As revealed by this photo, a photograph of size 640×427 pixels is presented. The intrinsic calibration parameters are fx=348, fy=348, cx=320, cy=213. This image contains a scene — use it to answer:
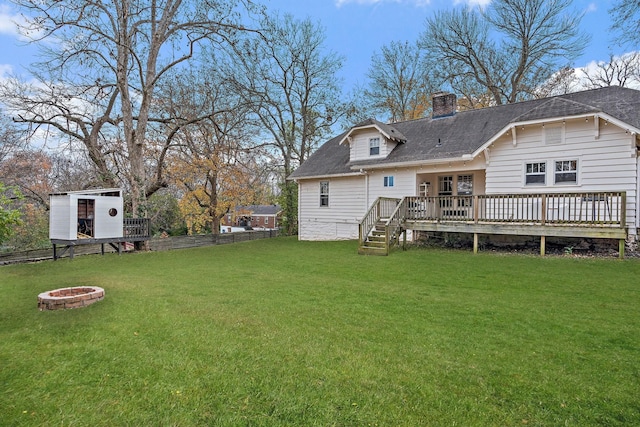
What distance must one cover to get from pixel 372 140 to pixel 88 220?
12280 millimetres

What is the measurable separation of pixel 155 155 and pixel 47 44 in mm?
7011

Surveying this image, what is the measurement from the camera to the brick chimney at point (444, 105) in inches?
648

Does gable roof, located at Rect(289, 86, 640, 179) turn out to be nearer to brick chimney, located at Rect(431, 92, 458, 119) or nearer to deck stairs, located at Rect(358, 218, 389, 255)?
brick chimney, located at Rect(431, 92, 458, 119)

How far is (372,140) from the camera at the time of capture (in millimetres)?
16234

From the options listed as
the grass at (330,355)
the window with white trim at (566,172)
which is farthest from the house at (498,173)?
the grass at (330,355)

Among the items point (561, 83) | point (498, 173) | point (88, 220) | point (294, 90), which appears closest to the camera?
point (498, 173)

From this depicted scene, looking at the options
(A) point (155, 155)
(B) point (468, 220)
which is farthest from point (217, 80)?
(B) point (468, 220)

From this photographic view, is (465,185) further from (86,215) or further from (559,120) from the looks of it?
(86,215)

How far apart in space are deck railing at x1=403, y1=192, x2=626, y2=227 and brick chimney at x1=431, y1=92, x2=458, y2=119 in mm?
5243

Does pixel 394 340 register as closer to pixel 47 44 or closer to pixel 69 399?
pixel 69 399

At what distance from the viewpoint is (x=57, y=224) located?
12.6 metres

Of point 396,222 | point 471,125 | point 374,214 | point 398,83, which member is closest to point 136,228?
point 374,214

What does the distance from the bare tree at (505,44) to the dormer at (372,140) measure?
11.3 metres

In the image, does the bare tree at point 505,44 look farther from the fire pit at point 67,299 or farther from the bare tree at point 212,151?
the fire pit at point 67,299
